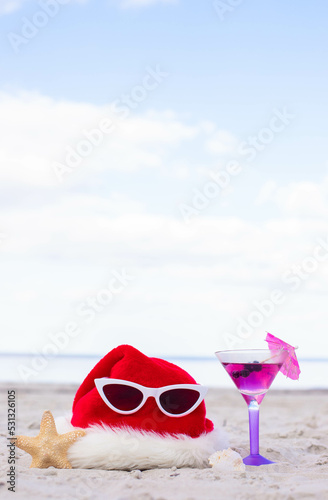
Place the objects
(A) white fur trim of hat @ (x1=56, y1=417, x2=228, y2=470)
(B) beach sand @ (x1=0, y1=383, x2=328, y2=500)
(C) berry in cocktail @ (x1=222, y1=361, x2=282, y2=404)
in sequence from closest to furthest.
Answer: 1. (B) beach sand @ (x1=0, y1=383, x2=328, y2=500)
2. (A) white fur trim of hat @ (x1=56, y1=417, x2=228, y2=470)
3. (C) berry in cocktail @ (x1=222, y1=361, x2=282, y2=404)

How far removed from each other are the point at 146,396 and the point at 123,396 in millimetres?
137

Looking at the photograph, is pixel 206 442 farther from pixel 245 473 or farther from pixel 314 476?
pixel 314 476

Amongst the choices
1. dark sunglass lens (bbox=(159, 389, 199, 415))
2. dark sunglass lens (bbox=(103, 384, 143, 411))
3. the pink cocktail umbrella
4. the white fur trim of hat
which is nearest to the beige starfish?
the white fur trim of hat

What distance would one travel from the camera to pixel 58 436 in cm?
274

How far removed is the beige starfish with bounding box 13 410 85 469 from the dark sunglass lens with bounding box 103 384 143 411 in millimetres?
228

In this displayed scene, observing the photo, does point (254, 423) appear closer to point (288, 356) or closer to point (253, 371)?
point (253, 371)

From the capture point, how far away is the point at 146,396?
2727mm

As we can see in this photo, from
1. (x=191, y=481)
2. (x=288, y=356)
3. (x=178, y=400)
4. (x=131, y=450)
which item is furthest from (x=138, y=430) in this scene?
(x=288, y=356)

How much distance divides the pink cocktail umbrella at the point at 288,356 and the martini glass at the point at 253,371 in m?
0.03

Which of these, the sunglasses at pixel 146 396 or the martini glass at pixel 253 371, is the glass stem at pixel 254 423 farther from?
the sunglasses at pixel 146 396

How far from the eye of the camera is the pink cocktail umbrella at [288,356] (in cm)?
290

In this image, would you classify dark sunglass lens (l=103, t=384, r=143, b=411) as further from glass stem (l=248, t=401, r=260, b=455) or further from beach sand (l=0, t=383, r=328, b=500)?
glass stem (l=248, t=401, r=260, b=455)

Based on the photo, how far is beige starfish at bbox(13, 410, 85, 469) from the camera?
269cm

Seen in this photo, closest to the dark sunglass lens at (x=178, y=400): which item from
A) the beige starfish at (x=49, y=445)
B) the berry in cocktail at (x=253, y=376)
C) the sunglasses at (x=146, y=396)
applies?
the sunglasses at (x=146, y=396)
